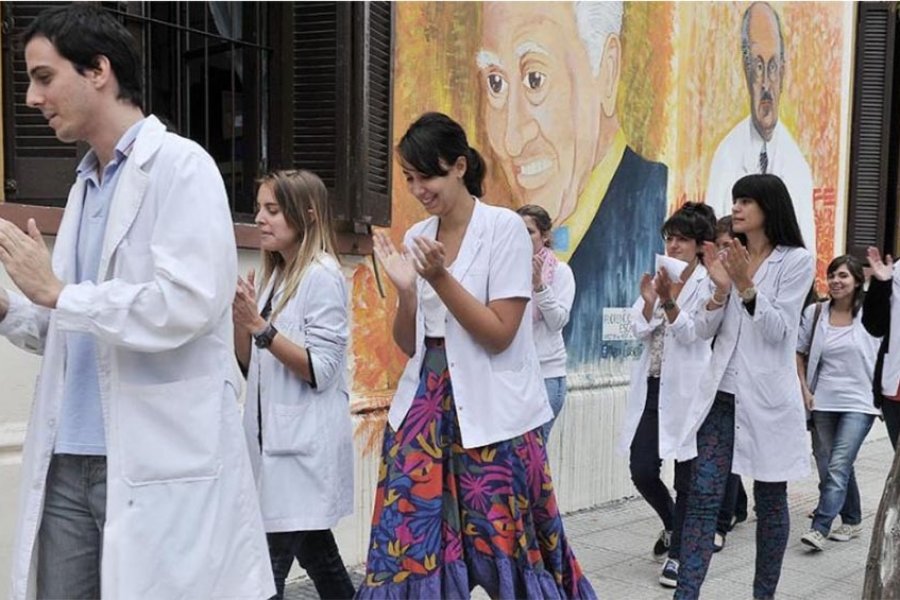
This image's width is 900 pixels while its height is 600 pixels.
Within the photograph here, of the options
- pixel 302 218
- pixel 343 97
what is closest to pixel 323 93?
pixel 343 97

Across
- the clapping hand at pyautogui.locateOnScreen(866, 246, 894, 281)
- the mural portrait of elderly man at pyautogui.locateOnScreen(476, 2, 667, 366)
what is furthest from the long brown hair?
the clapping hand at pyautogui.locateOnScreen(866, 246, 894, 281)

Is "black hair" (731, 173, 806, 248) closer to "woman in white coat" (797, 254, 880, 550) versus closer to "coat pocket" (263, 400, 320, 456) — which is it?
"coat pocket" (263, 400, 320, 456)

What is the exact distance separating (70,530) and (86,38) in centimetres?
115

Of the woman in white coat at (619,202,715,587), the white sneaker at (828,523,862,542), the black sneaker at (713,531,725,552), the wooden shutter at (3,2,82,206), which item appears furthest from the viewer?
the white sneaker at (828,523,862,542)

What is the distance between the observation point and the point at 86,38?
219 centimetres

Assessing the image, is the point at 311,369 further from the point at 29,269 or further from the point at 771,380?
the point at 771,380

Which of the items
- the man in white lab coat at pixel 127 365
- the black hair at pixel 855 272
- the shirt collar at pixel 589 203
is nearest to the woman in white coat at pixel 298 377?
the man in white lab coat at pixel 127 365

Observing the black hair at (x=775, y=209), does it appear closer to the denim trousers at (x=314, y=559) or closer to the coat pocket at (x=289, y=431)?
the coat pocket at (x=289, y=431)

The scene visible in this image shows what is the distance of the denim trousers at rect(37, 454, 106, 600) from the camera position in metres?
2.26

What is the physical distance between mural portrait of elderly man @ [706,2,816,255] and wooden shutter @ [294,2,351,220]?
4.06 metres

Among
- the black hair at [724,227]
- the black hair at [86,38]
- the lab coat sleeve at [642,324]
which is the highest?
the black hair at [86,38]

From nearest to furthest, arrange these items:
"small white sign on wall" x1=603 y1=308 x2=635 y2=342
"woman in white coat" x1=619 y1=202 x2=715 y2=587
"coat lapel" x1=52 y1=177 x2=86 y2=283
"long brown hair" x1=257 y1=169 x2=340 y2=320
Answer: "coat lapel" x1=52 y1=177 x2=86 y2=283 → "long brown hair" x1=257 y1=169 x2=340 y2=320 → "woman in white coat" x1=619 y1=202 x2=715 y2=587 → "small white sign on wall" x1=603 y1=308 x2=635 y2=342

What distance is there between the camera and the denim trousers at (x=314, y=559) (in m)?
3.33

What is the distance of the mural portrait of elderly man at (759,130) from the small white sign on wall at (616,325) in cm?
154
